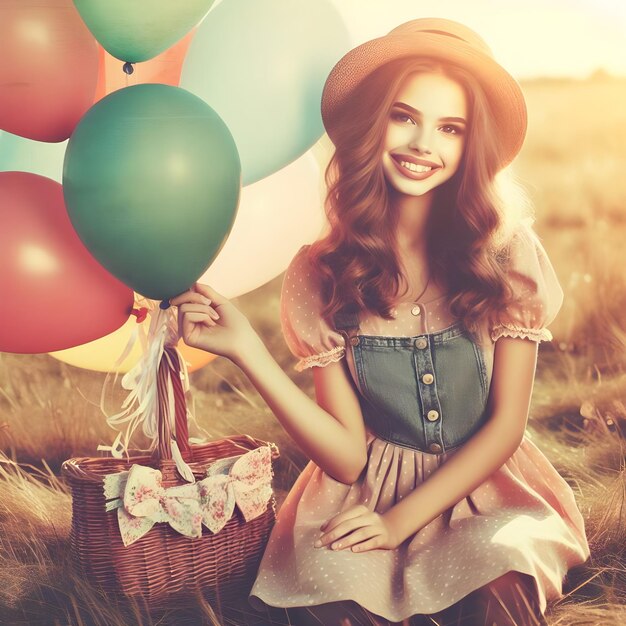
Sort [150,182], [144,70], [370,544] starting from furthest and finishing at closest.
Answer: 1. [144,70]
2. [370,544]
3. [150,182]

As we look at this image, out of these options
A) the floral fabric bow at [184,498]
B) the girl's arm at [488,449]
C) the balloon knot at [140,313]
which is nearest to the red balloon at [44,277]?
the balloon knot at [140,313]

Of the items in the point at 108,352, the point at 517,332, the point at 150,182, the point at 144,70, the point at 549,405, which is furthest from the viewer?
the point at 549,405

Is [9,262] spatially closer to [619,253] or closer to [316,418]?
[316,418]

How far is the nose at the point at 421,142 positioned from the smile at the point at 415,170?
0.03 metres

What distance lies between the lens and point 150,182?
1.34 metres

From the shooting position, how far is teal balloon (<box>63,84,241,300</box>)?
1.34m

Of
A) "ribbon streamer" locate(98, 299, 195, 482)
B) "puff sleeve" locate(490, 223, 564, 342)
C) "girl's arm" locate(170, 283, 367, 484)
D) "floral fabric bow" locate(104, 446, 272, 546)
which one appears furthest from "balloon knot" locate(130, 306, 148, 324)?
"puff sleeve" locate(490, 223, 564, 342)

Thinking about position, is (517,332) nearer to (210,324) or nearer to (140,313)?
(210,324)

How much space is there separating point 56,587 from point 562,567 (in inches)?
36.8

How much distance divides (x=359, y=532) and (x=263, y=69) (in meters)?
0.83

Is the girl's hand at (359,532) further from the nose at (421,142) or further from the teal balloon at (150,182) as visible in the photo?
the nose at (421,142)

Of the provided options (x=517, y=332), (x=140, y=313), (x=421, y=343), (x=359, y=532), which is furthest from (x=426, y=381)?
(x=140, y=313)

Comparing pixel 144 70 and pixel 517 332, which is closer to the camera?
pixel 517 332

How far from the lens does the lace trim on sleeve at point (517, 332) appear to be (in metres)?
1.56
